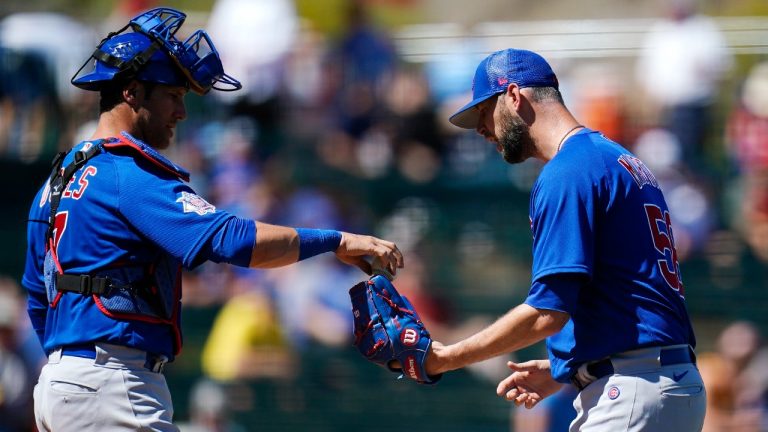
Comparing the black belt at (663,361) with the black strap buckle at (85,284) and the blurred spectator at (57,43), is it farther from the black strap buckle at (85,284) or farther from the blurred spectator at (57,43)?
the blurred spectator at (57,43)

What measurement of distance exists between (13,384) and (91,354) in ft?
17.5

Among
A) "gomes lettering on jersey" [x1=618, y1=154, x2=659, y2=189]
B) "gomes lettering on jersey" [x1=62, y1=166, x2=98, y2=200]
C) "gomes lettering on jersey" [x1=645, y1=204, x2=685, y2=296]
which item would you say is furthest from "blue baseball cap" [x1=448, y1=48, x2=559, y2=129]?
"gomes lettering on jersey" [x1=62, y1=166, x2=98, y2=200]

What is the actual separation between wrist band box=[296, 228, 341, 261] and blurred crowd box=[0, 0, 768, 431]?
13.3 feet

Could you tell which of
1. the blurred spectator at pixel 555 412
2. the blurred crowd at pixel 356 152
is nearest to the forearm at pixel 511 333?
the blurred spectator at pixel 555 412

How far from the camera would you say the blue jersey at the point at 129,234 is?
3920 millimetres

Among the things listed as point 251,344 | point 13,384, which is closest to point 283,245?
point 251,344

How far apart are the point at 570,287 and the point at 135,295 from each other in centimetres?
154

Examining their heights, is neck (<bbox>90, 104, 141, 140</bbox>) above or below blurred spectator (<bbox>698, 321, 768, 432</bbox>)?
above

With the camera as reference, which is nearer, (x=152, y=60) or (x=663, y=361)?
(x=663, y=361)

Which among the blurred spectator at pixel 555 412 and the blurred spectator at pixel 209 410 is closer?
the blurred spectator at pixel 555 412

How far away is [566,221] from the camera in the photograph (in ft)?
12.2

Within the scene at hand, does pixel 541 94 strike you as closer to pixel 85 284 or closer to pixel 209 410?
pixel 85 284

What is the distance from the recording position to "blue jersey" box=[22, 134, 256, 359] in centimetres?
392

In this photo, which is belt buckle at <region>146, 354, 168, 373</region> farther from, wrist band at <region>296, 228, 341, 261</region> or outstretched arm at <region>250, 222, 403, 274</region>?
wrist band at <region>296, 228, 341, 261</region>
